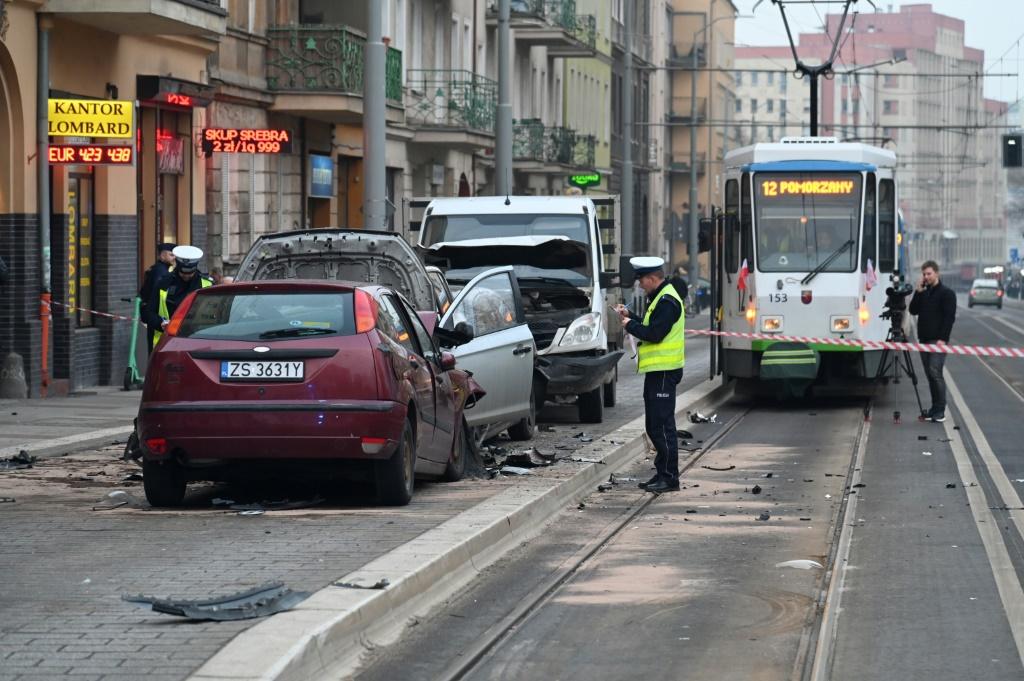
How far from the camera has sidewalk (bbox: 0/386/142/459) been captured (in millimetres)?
15977

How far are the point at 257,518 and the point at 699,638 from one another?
393 centimetres

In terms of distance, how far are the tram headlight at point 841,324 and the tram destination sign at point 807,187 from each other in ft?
5.21

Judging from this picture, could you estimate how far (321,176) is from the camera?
33969mm

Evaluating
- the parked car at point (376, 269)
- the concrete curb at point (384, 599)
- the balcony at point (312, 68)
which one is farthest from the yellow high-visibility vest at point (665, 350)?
the balcony at point (312, 68)

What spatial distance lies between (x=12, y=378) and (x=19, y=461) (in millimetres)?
7095

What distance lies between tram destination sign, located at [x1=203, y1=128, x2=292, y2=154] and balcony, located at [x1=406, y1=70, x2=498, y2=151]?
1216 centimetres

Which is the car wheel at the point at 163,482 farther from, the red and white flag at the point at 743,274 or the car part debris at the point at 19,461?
the red and white flag at the point at 743,274

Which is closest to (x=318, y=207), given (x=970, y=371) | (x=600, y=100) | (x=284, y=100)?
(x=284, y=100)

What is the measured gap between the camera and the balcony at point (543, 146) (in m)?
50.2

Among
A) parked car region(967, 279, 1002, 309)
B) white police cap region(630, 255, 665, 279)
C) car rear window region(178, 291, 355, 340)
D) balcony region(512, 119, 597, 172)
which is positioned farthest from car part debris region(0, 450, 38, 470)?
parked car region(967, 279, 1002, 309)

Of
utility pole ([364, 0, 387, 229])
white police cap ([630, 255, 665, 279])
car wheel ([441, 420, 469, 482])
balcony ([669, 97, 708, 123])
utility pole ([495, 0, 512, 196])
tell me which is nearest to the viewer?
car wheel ([441, 420, 469, 482])

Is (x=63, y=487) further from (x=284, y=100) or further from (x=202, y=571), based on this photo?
(x=284, y=100)

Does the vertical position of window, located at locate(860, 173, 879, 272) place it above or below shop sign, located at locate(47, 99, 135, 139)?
below

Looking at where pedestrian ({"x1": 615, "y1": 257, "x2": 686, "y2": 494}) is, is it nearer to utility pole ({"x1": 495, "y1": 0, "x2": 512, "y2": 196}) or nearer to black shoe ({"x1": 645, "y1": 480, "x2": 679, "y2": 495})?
black shoe ({"x1": 645, "y1": 480, "x2": 679, "y2": 495})
